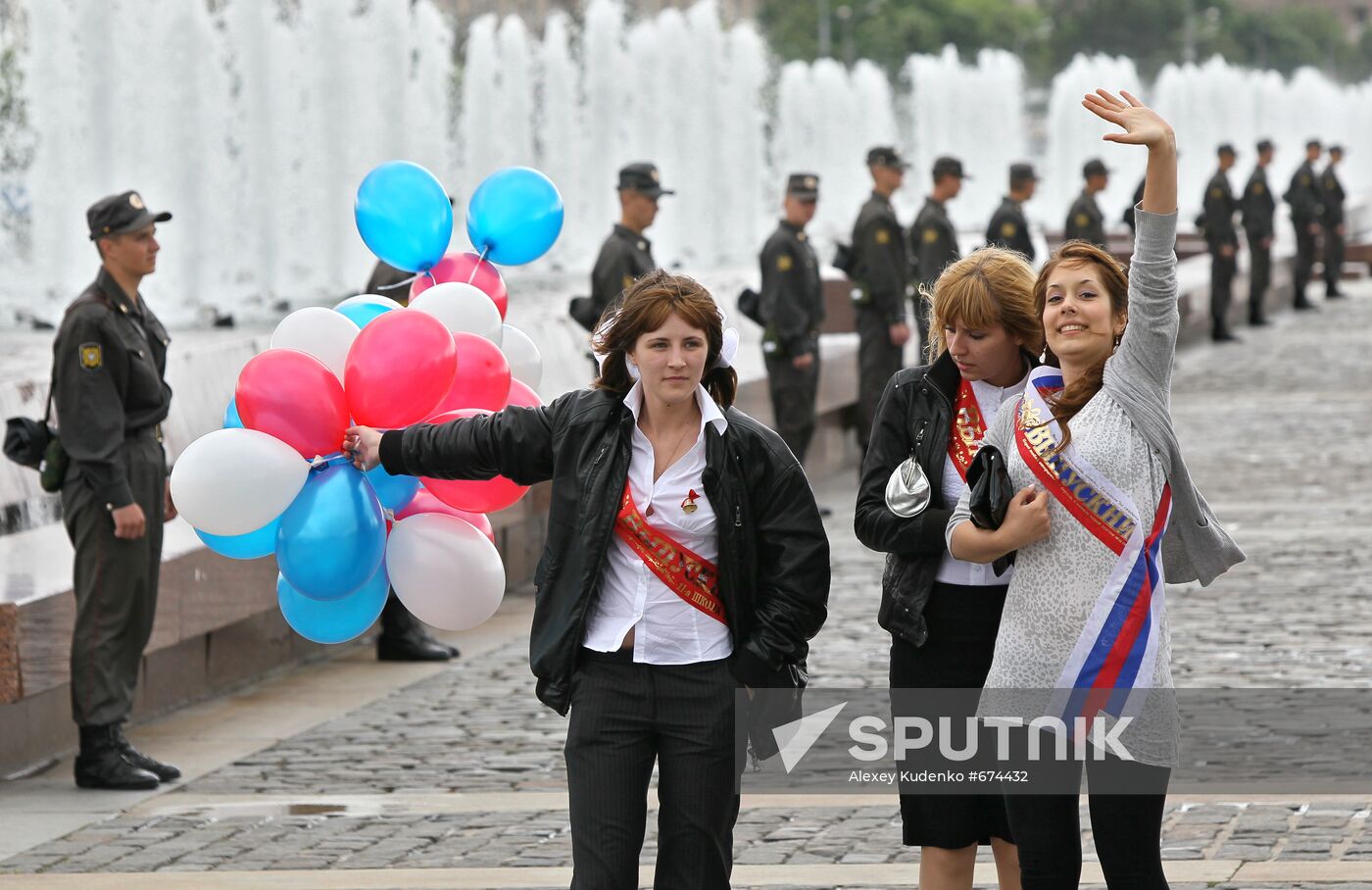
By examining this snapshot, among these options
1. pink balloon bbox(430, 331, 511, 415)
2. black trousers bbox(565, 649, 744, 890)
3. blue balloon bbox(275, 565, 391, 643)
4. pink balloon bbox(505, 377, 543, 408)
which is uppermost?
pink balloon bbox(430, 331, 511, 415)

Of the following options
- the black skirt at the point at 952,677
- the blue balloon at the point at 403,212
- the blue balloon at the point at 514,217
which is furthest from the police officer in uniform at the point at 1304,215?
the black skirt at the point at 952,677

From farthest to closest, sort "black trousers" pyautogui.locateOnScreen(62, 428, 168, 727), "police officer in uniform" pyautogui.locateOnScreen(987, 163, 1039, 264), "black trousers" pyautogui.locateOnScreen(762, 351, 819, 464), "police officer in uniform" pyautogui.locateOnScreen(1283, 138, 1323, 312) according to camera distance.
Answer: "police officer in uniform" pyautogui.locateOnScreen(1283, 138, 1323, 312), "police officer in uniform" pyautogui.locateOnScreen(987, 163, 1039, 264), "black trousers" pyautogui.locateOnScreen(762, 351, 819, 464), "black trousers" pyautogui.locateOnScreen(62, 428, 168, 727)

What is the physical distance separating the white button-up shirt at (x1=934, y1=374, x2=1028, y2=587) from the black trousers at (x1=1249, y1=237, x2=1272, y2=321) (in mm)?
23069

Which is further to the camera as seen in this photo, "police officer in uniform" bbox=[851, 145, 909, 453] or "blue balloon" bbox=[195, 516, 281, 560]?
"police officer in uniform" bbox=[851, 145, 909, 453]

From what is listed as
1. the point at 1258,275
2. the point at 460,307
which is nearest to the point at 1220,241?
the point at 1258,275

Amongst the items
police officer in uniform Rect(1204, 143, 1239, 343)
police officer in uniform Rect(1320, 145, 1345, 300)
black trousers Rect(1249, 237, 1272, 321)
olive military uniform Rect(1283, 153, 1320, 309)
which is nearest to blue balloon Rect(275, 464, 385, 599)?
police officer in uniform Rect(1204, 143, 1239, 343)

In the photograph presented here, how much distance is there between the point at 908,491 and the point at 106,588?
3.59m

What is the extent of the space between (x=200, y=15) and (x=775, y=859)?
48.8 feet

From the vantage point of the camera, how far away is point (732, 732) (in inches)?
169

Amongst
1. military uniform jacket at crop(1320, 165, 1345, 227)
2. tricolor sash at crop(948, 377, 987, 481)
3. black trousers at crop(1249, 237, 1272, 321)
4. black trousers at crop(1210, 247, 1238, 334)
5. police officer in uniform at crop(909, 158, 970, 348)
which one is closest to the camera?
tricolor sash at crop(948, 377, 987, 481)

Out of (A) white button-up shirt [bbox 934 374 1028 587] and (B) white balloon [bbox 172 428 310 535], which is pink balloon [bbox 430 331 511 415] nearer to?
(B) white balloon [bbox 172 428 310 535]

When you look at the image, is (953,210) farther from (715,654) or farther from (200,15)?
(715,654)

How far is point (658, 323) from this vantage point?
4.28 meters

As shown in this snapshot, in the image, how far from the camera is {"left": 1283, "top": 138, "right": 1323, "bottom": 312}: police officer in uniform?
28.7 metres
